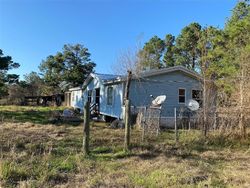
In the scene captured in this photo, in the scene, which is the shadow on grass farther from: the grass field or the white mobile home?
the grass field

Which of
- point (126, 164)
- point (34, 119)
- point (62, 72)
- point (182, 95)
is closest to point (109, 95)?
point (182, 95)

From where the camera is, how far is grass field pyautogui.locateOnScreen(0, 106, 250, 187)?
5.21 meters

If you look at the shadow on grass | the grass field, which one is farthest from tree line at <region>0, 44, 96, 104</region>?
the grass field

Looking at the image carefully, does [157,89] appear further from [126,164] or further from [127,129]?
[126,164]

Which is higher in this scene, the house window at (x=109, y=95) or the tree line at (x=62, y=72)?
the tree line at (x=62, y=72)

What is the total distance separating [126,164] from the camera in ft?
21.4

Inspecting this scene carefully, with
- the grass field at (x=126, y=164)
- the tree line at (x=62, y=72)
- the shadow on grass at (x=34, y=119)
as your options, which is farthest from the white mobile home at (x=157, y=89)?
the tree line at (x=62, y=72)

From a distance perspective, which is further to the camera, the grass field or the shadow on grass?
the shadow on grass

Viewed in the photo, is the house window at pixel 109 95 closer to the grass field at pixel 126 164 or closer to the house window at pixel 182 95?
the house window at pixel 182 95

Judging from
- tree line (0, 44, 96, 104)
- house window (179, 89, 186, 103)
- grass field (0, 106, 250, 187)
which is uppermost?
tree line (0, 44, 96, 104)

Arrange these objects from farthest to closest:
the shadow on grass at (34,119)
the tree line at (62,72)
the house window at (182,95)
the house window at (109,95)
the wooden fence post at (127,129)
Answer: the tree line at (62,72) → the house window at (109,95) → the house window at (182,95) → the shadow on grass at (34,119) → the wooden fence post at (127,129)

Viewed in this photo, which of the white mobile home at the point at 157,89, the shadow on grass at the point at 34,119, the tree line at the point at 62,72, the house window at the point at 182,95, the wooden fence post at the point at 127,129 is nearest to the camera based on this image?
the wooden fence post at the point at 127,129

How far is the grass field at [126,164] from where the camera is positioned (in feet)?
17.1

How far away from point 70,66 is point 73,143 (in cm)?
3752
